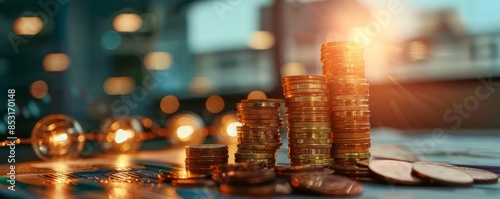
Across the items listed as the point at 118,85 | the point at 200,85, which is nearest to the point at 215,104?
the point at 200,85

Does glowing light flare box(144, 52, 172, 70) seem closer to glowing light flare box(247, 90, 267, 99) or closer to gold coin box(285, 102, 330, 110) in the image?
glowing light flare box(247, 90, 267, 99)

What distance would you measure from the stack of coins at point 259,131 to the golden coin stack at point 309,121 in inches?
2.2

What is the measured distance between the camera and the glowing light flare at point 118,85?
6520 mm

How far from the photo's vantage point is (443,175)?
1.41 meters

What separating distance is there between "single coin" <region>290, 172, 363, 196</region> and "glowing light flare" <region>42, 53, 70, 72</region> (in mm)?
4727

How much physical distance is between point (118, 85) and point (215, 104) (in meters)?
1.50

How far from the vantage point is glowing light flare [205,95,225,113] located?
6203 millimetres

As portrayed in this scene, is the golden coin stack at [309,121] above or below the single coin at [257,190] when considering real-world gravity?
above

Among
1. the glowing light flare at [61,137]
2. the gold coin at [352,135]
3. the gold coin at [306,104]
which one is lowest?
the gold coin at [352,135]

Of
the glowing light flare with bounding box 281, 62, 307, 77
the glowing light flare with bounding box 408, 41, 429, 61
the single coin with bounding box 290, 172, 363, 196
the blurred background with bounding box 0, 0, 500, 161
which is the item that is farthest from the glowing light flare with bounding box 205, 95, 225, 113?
the single coin with bounding box 290, 172, 363, 196

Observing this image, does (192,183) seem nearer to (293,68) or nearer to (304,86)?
(304,86)

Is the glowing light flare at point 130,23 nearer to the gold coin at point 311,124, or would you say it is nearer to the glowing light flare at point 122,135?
the glowing light flare at point 122,135

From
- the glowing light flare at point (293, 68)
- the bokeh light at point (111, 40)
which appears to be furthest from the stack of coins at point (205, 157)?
the bokeh light at point (111, 40)

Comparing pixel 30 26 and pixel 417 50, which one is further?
pixel 30 26
